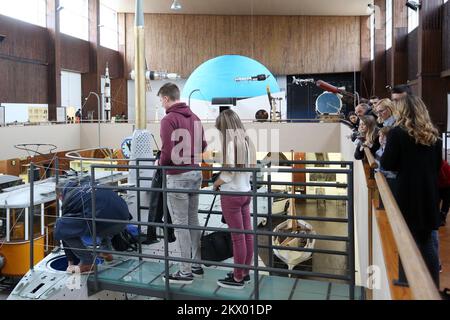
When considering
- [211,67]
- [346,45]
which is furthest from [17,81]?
[346,45]

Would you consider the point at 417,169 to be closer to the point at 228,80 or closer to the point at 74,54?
the point at 228,80

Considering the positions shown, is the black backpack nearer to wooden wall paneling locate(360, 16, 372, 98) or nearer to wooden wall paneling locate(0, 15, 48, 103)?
wooden wall paneling locate(0, 15, 48, 103)

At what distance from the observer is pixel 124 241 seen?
3982 mm

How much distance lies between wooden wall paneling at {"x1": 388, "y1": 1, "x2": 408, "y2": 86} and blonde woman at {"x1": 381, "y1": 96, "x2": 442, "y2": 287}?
11.9 meters

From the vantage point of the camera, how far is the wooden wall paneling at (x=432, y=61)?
10.1m

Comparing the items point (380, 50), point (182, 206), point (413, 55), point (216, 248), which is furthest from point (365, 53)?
point (182, 206)

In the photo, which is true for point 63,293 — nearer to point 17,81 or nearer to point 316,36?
point 17,81

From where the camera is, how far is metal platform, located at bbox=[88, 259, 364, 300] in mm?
2977

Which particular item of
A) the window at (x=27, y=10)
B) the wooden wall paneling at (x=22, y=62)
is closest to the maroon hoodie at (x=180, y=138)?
the wooden wall paneling at (x=22, y=62)

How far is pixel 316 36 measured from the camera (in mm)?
19438

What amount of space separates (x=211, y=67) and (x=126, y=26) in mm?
7449

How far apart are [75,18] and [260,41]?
747 centimetres

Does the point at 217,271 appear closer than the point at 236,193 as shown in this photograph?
No

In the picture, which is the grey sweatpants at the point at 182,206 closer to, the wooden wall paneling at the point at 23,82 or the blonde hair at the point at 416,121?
the blonde hair at the point at 416,121
